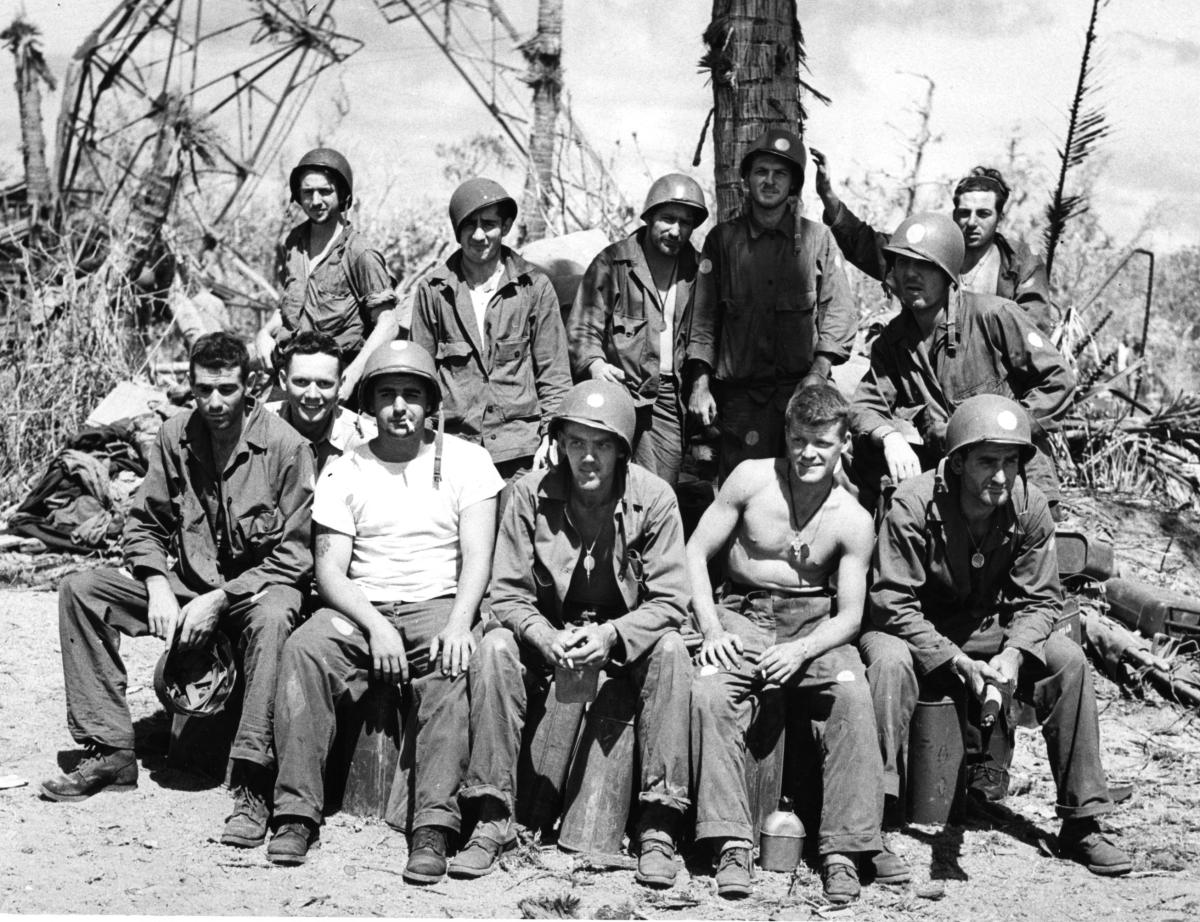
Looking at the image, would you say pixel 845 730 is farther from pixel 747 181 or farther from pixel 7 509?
pixel 7 509

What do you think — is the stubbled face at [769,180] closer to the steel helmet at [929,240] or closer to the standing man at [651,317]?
the standing man at [651,317]

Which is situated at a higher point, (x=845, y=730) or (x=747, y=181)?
(x=747, y=181)

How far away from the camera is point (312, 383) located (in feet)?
18.9

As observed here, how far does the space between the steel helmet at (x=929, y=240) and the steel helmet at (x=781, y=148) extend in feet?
2.21

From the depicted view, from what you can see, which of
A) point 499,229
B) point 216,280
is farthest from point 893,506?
point 216,280

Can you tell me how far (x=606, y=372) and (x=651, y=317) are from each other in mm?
357

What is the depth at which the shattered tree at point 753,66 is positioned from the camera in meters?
6.93

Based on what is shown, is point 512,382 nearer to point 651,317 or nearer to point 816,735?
point 651,317

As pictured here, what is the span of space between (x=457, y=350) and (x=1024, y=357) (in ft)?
8.45

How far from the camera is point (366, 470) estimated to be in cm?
530

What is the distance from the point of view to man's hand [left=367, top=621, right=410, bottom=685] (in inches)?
197

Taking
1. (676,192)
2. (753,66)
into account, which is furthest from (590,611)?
(753,66)

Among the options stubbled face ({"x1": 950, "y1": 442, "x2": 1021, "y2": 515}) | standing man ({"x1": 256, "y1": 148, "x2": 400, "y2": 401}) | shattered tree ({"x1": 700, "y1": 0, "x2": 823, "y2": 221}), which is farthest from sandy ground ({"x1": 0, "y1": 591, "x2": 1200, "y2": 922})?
shattered tree ({"x1": 700, "y1": 0, "x2": 823, "y2": 221})

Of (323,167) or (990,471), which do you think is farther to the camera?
(323,167)
